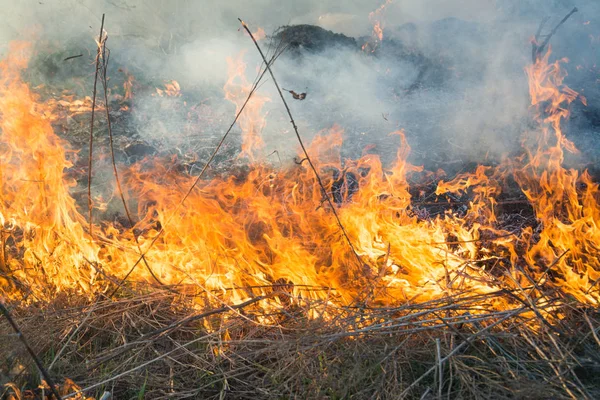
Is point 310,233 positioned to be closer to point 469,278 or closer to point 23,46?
point 469,278

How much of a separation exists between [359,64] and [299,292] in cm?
561

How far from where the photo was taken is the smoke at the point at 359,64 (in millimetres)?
5789

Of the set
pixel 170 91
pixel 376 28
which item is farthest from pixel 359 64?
pixel 170 91

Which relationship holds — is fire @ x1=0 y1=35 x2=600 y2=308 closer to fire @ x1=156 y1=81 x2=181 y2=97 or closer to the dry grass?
the dry grass

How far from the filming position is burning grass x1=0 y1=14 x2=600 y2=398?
2096mm

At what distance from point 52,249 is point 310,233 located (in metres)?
1.77

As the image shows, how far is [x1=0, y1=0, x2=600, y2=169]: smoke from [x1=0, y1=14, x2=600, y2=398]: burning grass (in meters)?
1.87

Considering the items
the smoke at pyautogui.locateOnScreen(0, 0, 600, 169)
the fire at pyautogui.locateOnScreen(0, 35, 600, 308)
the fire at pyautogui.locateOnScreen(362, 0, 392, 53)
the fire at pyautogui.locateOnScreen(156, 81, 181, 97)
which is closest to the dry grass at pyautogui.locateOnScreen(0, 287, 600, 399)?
the fire at pyautogui.locateOnScreen(0, 35, 600, 308)

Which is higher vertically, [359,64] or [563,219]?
[359,64]

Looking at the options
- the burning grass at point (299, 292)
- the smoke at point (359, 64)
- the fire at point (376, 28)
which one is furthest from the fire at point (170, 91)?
the burning grass at point (299, 292)

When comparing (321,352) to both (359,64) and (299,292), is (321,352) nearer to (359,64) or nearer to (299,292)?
(299,292)

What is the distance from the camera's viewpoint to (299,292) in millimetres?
2742

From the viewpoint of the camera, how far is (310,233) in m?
3.24

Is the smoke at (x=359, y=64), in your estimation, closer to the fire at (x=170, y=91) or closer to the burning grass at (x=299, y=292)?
the fire at (x=170, y=91)
